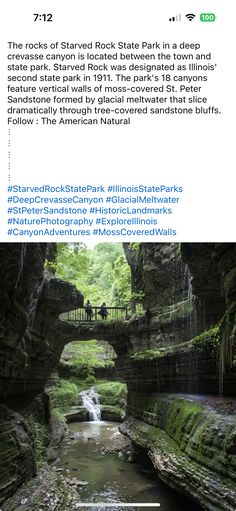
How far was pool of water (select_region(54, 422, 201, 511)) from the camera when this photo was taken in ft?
30.1

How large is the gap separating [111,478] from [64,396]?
557 inches

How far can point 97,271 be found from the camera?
128 feet

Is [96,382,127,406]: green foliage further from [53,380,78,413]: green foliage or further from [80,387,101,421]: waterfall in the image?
[53,380,78,413]: green foliage

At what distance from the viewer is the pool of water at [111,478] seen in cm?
916

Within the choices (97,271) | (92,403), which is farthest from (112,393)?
(97,271)

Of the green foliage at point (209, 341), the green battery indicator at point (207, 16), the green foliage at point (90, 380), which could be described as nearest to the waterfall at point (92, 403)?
the green foliage at point (90, 380)

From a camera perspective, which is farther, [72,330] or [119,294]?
[119,294]

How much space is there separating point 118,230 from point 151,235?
43 cm

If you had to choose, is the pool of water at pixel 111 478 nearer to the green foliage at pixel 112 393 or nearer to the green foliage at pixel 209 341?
the green foliage at pixel 209 341

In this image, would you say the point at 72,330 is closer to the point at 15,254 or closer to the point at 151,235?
the point at 15,254

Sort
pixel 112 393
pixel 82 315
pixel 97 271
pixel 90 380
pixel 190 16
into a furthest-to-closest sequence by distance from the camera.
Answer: pixel 97 271 → pixel 90 380 → pixel 112 393 → pixel 82 315 → pixel 190 16

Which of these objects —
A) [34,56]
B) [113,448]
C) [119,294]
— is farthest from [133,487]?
[119,294]

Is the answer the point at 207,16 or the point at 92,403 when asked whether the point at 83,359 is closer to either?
the point at 92,403

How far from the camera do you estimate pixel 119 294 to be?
96.6 ft
